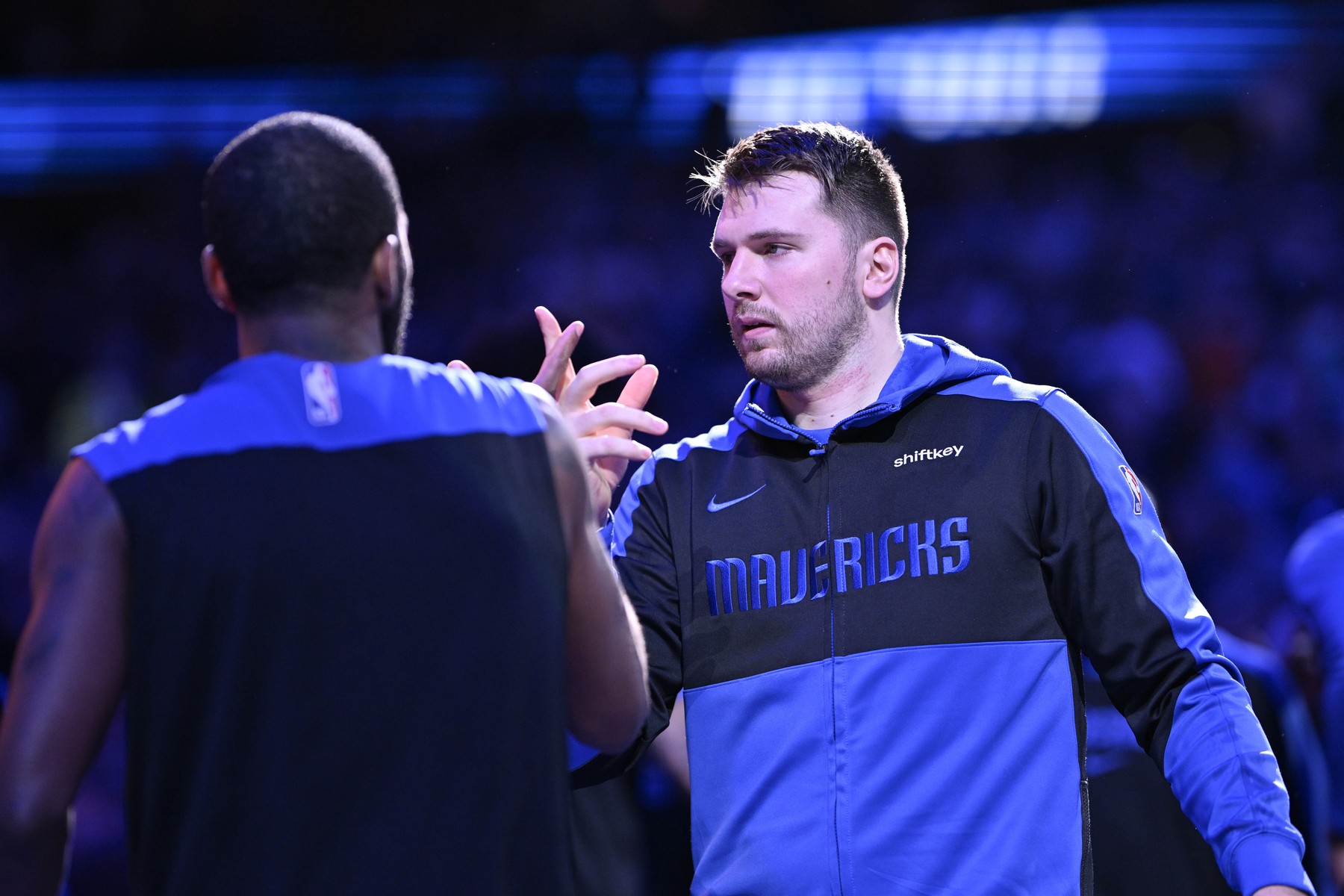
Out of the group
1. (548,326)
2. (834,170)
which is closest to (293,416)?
(548,326)

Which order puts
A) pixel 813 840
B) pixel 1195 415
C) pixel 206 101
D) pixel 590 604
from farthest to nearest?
pixel 206 101
pixel 1195 415
pixel 813 840
pixel 590 604

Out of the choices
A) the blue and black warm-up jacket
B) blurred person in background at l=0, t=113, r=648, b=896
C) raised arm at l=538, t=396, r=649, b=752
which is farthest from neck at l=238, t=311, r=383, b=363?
the blue and black warm-up jacket

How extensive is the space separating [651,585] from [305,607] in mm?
1117

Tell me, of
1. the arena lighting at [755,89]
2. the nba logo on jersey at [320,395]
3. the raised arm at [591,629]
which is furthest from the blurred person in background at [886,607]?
the arena lighting at [755,89]

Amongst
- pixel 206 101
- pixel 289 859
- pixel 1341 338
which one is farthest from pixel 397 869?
pixel 206 101

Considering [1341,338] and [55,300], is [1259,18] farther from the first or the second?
[55,300]

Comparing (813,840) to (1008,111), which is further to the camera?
(1008,111)

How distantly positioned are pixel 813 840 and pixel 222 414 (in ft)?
4.06

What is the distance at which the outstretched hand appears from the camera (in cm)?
237

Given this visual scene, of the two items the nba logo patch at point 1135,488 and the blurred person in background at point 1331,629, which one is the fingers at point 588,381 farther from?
the blurred person in background at point 1331,629

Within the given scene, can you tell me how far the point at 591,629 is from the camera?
1781mm

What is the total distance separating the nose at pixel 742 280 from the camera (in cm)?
263

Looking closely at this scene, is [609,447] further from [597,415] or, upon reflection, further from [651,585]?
[651,585]

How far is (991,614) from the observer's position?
234 cm
